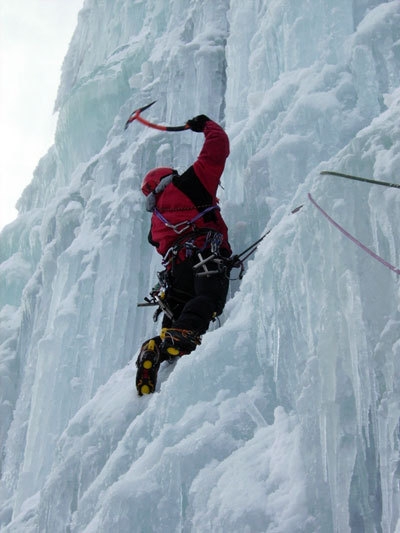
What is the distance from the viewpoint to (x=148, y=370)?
12.9ft

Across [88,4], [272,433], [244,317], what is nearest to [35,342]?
[244,317]

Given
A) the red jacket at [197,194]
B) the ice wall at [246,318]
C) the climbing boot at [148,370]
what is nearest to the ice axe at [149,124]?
the red jacket at [197,194]

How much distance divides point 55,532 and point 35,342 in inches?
189

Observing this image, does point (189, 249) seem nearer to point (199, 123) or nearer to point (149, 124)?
point (199, 123)

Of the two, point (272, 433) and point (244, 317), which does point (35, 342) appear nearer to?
point (244, 317)

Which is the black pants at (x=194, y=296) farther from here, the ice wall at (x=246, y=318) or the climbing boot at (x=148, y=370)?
the climbing boot at (x=148, y=370)

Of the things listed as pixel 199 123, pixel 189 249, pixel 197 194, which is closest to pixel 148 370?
pixel 189 249

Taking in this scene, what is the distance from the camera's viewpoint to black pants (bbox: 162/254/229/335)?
4.07m

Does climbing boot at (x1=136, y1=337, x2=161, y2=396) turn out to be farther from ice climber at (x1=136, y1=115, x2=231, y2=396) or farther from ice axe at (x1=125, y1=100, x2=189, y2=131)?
ice axe at (x1=125, y1=100, x2=189, y2=131)

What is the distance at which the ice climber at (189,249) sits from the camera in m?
3.99

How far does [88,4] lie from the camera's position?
44.8ft

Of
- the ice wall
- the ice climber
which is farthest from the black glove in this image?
the ice wall

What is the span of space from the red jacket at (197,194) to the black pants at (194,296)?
0.86ft

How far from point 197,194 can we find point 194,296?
28.6 inches
